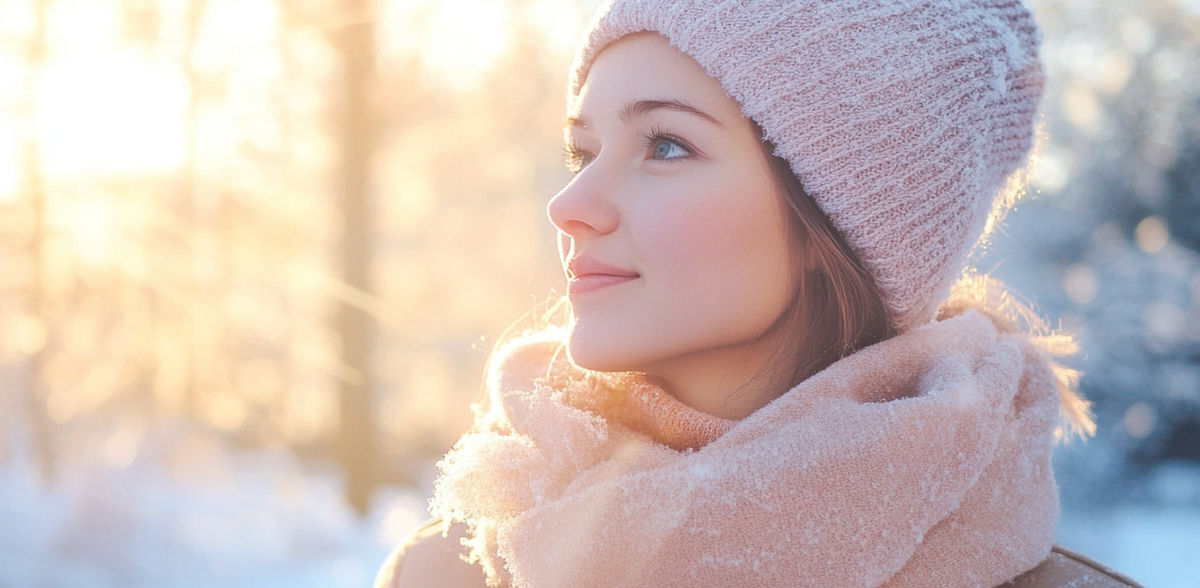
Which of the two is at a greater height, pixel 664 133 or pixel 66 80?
pixel 66 80

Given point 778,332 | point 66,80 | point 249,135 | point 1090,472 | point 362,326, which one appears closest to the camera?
point 778,332

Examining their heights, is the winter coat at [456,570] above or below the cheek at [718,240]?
below

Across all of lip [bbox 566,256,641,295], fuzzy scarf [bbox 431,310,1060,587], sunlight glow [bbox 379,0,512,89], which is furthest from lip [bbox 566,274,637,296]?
sunlight glow [bbox 379,0,512,89]

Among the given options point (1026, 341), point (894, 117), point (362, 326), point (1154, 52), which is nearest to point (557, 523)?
point (894, 117)

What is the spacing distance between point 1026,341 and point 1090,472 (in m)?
6.76

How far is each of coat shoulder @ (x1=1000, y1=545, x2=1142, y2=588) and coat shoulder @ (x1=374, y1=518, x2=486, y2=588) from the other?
996 mm

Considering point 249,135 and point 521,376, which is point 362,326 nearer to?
point 249,135

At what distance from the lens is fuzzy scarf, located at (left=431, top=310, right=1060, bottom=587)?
1.45 m

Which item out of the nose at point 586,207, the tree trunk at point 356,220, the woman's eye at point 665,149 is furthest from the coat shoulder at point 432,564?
the tree trunk at point 356,220

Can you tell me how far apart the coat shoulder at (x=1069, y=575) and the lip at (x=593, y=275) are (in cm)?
89

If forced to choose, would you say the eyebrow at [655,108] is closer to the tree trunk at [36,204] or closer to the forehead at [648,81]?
the forehead at [648,81]

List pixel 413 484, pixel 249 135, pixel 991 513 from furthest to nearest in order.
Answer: pixel 413 484
pixel 249 135
pixel 991 513

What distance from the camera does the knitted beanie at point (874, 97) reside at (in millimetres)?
1672

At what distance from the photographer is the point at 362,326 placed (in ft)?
28.6
